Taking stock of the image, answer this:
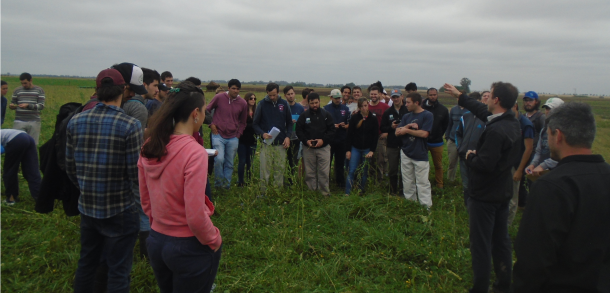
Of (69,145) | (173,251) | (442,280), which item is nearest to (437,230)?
(442,280)

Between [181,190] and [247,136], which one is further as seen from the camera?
[247,136]

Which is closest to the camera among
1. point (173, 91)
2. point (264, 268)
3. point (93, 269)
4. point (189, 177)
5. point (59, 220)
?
point (189, 177)

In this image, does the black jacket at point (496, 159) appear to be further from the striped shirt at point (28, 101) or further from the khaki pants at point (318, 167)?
the striped shirt at point (28, 101)

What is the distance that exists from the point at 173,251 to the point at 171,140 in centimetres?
60

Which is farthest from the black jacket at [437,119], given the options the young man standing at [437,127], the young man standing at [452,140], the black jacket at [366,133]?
the black jacket at [366,133]

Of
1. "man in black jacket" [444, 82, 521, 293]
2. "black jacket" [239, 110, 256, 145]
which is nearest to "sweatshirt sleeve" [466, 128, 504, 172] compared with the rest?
"man in black jacket" [444, 82, 521, 293]

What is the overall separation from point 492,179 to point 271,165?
3.58 metres

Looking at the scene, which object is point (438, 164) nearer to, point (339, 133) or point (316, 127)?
point (339, 133)

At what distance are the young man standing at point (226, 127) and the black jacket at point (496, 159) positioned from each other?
432 centimetres

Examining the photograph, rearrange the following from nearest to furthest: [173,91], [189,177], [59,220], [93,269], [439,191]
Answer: [189,177] < [173,91] < [93,269] < [59,220] < [439,191]

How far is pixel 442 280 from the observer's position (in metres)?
3.58

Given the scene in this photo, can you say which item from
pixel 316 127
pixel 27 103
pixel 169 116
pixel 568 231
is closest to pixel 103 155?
pixel 169 116

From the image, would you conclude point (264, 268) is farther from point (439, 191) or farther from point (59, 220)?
point (439, 191)

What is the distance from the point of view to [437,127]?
6941 mm
